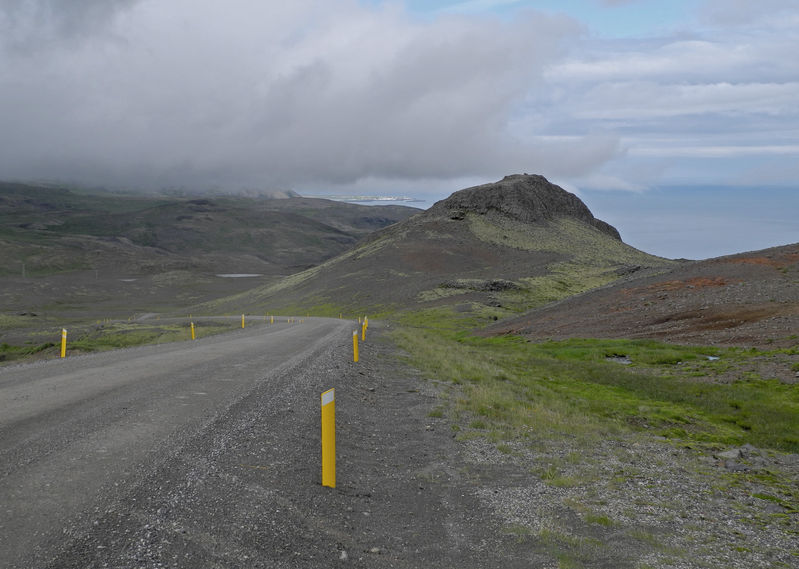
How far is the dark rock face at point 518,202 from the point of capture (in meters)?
146

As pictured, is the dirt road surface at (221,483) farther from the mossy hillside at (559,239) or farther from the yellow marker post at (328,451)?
the mossy hillside at (559,239)

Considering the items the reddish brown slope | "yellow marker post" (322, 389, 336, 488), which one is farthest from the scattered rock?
the reddish brown slope

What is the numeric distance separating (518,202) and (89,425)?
5730 inches

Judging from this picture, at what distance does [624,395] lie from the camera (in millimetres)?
22359

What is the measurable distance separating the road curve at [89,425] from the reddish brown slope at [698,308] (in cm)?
2569

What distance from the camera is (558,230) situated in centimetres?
14262

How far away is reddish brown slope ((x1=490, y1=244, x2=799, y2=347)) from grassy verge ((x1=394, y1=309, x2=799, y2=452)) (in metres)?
3.47

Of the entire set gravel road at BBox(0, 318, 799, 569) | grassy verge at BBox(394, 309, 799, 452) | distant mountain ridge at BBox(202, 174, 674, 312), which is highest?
distant mountain ridge at BBox(202, 174, 674, 312)

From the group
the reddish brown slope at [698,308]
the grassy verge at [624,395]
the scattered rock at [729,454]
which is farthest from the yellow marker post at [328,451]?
the reddish brown slope at [698,308]

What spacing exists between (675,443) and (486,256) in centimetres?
Answer: 10964

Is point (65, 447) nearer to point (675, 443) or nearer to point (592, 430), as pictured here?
point (592, 430)

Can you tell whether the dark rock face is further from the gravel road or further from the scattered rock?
the gravel road

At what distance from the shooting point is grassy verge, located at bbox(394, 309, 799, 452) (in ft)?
47.7

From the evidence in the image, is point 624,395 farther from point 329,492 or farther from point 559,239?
point 559,239
